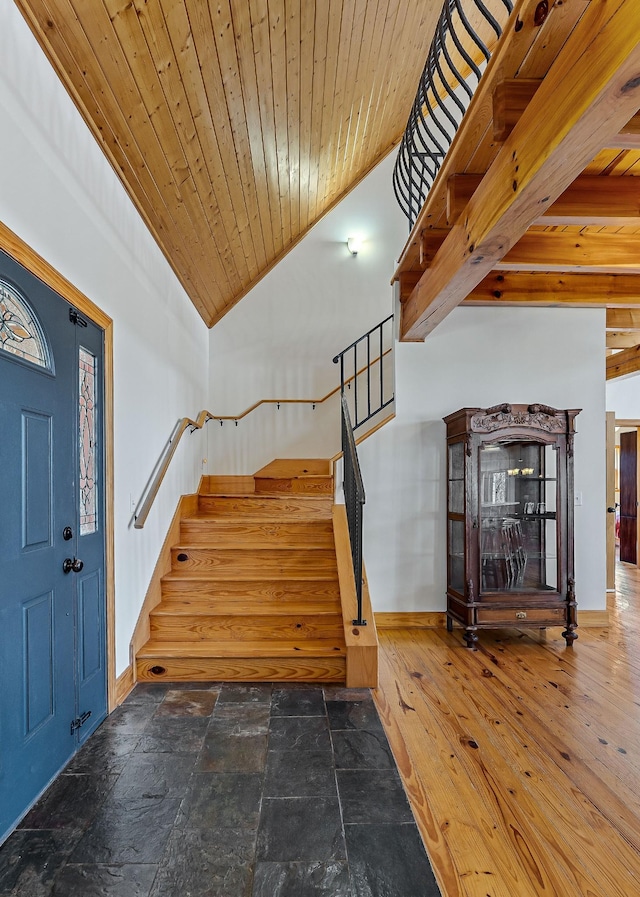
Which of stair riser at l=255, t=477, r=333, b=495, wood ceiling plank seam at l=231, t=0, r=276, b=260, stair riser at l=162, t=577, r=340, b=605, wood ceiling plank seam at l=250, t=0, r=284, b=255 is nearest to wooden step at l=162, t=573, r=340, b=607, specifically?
stair riser at l=162, t=577, r=340, b=605

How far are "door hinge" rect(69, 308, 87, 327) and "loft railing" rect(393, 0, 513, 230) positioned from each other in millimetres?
1916

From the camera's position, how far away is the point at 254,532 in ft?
12.7

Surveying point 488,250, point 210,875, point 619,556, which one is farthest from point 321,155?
point 619,556

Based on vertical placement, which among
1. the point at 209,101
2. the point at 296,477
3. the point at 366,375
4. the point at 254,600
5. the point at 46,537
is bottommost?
the point at 254,600

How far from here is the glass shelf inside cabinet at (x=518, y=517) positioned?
379 centimetres

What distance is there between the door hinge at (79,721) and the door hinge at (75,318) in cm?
179

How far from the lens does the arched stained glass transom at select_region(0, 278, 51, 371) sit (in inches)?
70.1

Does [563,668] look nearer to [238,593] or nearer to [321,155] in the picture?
[238,593]

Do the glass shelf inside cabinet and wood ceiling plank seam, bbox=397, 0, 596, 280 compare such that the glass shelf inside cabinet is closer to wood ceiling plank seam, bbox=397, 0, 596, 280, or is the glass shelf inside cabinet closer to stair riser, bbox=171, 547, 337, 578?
stair riser, bbox=171, 547, 337, 578

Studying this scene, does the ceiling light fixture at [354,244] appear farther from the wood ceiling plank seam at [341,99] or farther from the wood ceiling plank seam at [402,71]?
the wood ceiling plank seam at [402,71]

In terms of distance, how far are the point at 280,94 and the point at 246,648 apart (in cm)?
365

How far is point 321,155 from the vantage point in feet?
15.3

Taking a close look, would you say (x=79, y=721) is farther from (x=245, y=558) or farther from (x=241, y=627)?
(x=245, y=558)

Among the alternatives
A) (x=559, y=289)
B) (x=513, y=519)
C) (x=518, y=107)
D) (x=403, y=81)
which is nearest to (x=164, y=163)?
(x=518, y=107)
